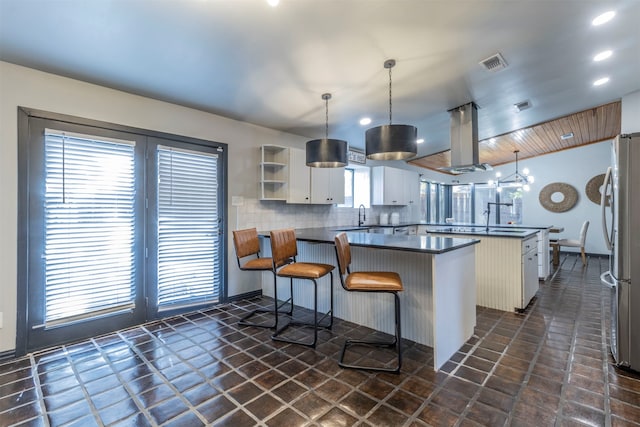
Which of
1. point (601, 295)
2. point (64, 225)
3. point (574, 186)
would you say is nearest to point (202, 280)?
point (64, 225)

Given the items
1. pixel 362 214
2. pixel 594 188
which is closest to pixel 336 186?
pixel 362 214

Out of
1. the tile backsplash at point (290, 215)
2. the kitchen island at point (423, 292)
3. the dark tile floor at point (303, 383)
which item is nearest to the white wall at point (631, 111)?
the dark tile floor at point (303, 383)

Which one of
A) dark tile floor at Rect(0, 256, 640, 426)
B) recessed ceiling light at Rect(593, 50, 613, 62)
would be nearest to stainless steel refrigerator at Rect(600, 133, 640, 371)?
dark tile floor at Rect(0, 256, 640, 426)

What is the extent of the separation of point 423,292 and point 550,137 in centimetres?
613

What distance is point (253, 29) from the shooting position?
85.5 inches

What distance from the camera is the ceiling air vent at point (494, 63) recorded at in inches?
108

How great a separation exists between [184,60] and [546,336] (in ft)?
13.7

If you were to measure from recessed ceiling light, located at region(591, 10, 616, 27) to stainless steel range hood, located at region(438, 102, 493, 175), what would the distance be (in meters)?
1.55

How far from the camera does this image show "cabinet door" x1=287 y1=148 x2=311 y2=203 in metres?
4.22

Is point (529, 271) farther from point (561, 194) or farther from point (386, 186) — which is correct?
point (561, 194)

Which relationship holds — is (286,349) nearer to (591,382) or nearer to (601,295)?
(591,382)

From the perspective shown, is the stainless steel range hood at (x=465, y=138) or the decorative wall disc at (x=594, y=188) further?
the decorative wall disc at (x=594, y=188)

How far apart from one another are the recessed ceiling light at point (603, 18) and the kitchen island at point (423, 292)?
204 cm

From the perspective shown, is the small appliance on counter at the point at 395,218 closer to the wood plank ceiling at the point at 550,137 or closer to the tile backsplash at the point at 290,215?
the tile backsplash at the point at 290,215
